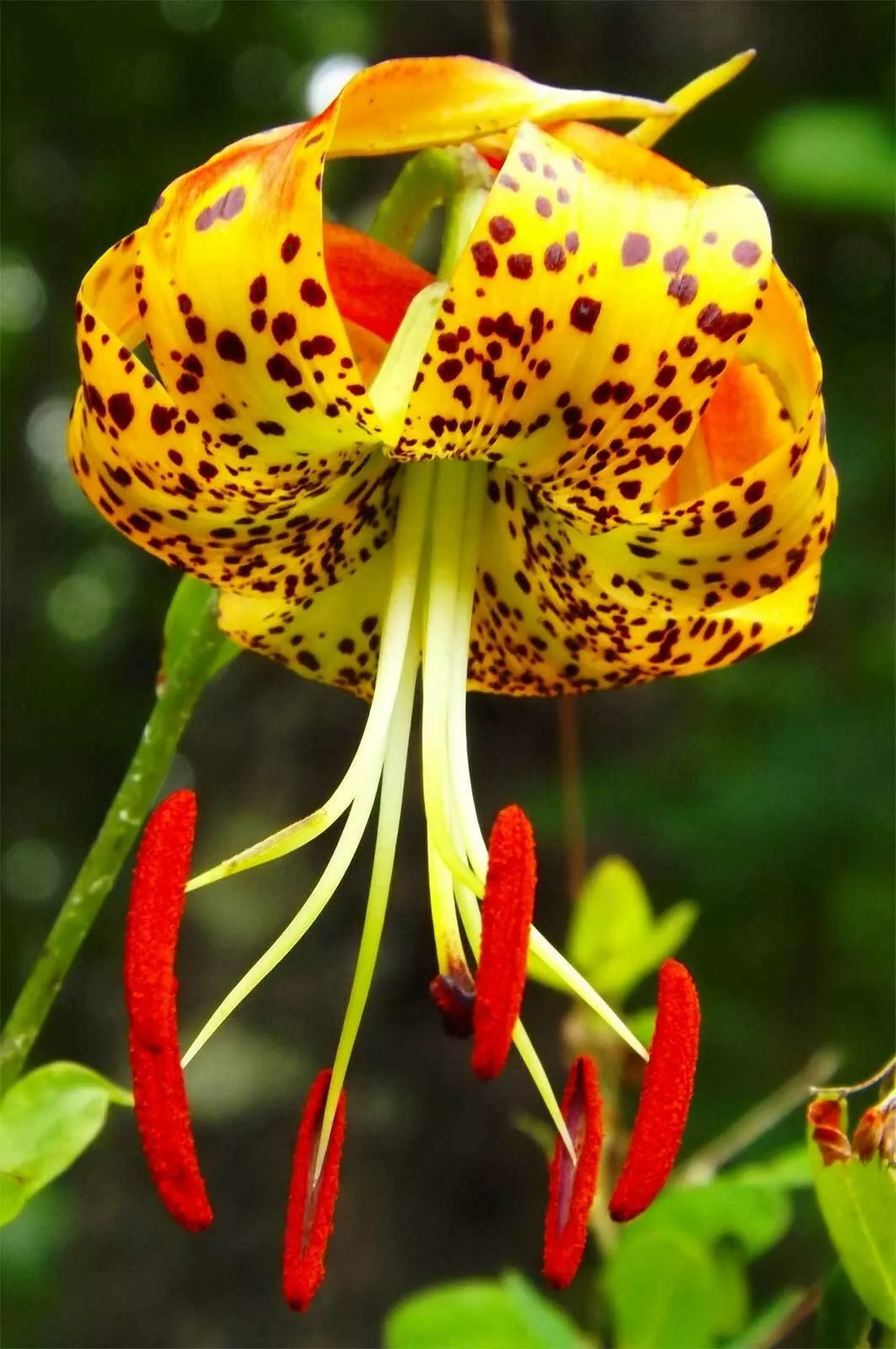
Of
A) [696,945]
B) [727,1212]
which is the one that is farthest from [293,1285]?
[696,945]

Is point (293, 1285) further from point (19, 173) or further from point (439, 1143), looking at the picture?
point (19, 173)

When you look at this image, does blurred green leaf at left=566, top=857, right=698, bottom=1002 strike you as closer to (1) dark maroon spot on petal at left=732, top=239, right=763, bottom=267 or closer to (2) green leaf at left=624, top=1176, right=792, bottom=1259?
(2) green leaf at left=624, top=1176, right=792, bottom=1259

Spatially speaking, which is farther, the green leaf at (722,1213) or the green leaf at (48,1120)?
the green leaf at (722,1213)

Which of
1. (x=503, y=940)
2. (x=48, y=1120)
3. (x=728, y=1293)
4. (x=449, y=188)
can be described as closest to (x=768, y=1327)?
(x=728, y=1293)

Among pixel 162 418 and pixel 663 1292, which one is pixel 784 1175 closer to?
pixel 663 1292

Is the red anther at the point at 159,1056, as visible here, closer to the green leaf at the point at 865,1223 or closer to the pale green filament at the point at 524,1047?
the pale green filament at the point at 524,1047

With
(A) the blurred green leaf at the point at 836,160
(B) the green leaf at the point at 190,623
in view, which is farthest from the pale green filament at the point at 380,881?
(A) the blurred green leaf at the point at 836,160
